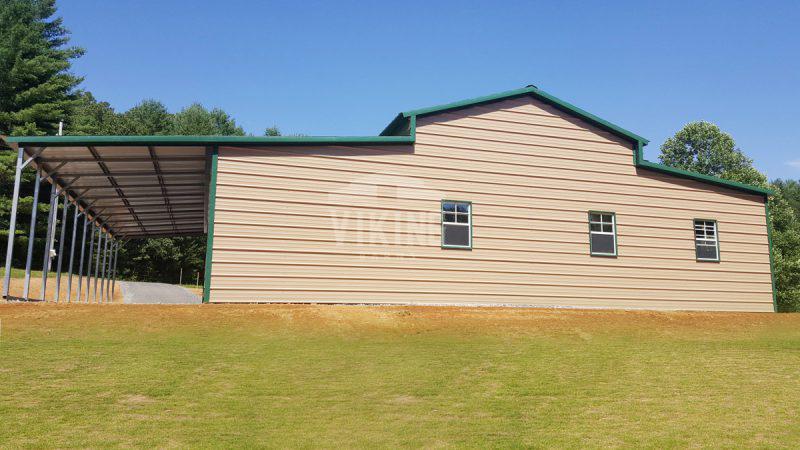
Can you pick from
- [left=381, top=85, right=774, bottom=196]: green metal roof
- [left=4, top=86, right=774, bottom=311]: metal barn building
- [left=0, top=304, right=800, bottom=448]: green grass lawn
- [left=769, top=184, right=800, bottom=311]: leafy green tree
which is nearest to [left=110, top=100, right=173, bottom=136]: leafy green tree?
[left=4, top=86, right=774, bottom=311]: metal barn building

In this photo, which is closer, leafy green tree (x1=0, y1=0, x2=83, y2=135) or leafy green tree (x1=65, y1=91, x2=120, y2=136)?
leafy green tree (x1=0, y1=0, x2=83, y2=135)

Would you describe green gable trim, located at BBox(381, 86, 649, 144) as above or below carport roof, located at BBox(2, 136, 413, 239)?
above

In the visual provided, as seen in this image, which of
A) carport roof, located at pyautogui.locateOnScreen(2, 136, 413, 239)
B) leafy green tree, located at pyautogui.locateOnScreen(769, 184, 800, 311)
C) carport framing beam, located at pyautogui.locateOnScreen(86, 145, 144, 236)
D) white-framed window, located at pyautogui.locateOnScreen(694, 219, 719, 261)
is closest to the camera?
carport roof, located at pyautogui.locateOnScreen(2, 136, 413, 239)

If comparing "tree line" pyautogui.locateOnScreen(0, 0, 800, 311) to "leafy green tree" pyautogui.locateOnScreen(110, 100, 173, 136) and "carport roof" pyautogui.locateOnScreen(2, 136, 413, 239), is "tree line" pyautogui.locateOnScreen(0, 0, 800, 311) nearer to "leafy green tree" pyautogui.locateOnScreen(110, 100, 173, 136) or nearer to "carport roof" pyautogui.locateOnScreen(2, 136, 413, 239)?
"leafy green tree" pyautogui.locateOnScreen(110, 100, 173, 136)

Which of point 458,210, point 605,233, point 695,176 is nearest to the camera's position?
point 458,210

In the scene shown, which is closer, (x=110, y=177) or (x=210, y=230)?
(x=210, y=230)

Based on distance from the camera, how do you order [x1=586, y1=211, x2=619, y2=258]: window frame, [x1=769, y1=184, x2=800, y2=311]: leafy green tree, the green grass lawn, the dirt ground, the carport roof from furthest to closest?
[x1=769, y1=184, x2=800, y2=311]: leafy green tree
[x1=586, y1=211, x2=619, y2=258]: window frame
the carport roof
the dirt ground
the green grass lawn

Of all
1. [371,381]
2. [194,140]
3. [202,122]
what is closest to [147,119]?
[202,122]

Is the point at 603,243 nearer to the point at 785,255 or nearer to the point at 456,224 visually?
the point at 456,224

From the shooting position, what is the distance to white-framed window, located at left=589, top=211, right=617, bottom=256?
62.9ft

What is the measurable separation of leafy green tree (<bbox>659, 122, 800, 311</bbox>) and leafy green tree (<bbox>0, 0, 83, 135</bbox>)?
55.4 meters

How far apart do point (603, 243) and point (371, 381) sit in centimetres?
1281

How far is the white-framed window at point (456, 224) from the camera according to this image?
1764cm

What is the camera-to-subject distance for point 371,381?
876 cm
